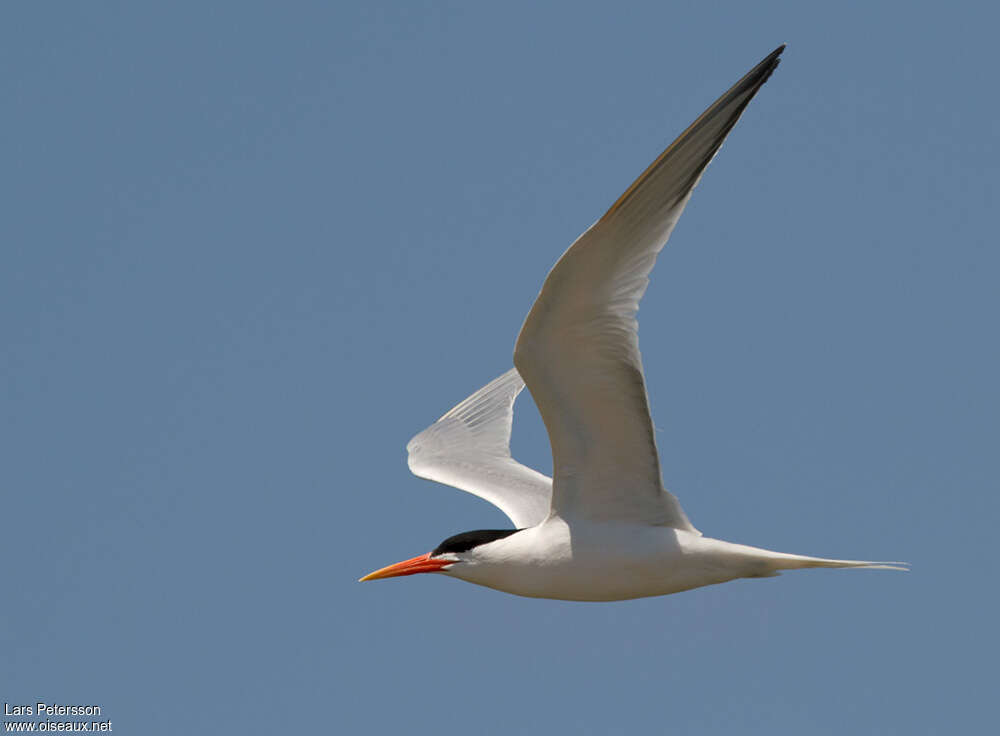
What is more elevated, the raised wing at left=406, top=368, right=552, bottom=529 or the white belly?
the raised wing at left=406, top=368, right=552, bottom=529

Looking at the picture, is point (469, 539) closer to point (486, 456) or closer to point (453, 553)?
point (453, 553)

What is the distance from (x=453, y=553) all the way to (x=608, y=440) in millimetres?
1450

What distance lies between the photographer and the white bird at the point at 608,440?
675 centimetres

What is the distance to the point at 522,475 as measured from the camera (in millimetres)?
10641

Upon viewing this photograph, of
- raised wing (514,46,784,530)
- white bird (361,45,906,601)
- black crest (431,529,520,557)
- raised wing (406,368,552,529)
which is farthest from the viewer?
raised wing (406,368,552,529)

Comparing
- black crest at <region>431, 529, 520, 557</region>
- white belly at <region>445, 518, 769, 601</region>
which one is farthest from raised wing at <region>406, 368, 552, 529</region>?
white belly at <region>445, 518, 769, 601</region>

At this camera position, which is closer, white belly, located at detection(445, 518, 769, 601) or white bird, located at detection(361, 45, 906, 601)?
white bird, located at detection(361, 45, 906, 601)

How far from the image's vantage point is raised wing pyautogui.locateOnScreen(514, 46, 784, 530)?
6609mm

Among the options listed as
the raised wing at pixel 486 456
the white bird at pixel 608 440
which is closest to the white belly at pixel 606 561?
the white bird at pixel 608 440

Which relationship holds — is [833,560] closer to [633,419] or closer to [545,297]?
[633,419]

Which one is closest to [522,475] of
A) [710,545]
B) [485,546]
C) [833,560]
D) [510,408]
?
[510,408]

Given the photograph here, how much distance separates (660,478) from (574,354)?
116 centimetres

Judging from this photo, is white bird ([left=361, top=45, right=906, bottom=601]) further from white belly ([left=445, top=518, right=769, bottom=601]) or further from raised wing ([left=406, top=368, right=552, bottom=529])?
raised wing ([left=406, top=368, right=552, bottom=529])

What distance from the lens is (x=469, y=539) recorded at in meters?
8.64
